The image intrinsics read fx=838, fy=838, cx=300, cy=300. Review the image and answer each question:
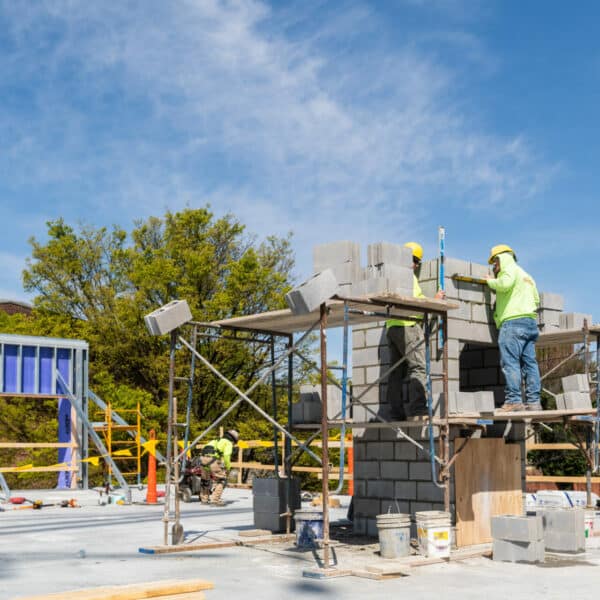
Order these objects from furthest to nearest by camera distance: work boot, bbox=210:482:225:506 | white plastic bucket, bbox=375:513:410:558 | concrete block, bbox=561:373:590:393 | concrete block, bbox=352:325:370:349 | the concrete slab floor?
1. work boot, bbox=210:482:225:506
2. concrete block, bbox=352:325:370:349
3. concrete block, bbox=561:373:590:393
4. white plastic bucket, bbox=375:513:410:558
5. the concrete slab floor

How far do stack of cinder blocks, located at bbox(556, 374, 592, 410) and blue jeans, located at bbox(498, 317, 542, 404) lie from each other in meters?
0.38

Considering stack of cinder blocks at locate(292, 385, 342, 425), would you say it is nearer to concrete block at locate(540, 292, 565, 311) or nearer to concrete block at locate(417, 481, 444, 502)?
concrete block at locate(417, 481, 444, 502)

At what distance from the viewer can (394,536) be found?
10.5 m

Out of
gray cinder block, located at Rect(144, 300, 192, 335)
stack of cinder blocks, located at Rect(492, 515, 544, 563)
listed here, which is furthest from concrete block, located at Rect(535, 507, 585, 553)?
gray cinder block, located at Rect(144, 300, 192, 335)

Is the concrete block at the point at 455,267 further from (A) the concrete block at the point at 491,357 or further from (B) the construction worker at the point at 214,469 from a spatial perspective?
(B) the construction worker at the point at 214,469

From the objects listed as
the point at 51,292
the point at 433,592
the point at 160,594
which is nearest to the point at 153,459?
the point at 433,592

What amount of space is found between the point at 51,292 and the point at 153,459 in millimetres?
17105

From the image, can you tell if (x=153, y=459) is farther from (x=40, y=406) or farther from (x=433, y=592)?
(x=40, y=406)

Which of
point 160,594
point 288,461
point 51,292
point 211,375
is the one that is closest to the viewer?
point 160,594

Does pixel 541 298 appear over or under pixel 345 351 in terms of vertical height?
over

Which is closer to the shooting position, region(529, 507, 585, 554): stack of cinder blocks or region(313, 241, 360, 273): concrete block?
region(529, 507, 585, 554): stack of cinder blocks

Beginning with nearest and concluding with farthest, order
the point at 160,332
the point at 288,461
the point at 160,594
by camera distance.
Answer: the point at 160,594 → the point at 160,332 → the point at 288,461

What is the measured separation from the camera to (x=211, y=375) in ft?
103

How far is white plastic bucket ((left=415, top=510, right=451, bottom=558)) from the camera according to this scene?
10266mm
